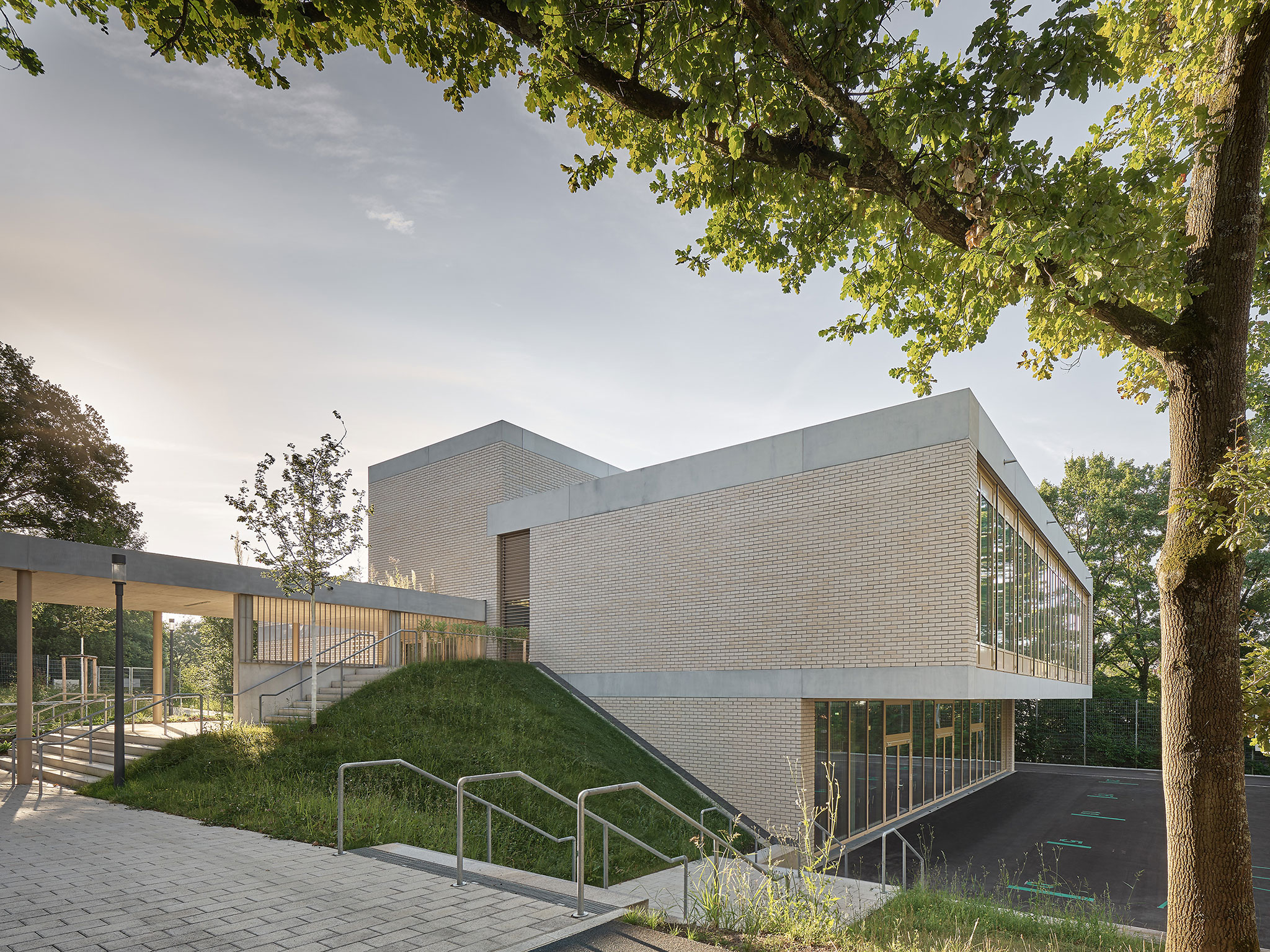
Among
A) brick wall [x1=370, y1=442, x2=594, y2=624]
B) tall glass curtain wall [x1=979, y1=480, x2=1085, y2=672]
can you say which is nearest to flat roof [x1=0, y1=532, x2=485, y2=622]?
brick wall [x1=370, y1=442, x2=594, y2=624]

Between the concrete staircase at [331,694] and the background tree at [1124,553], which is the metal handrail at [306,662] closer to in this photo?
the concrete staircase at [331,694]

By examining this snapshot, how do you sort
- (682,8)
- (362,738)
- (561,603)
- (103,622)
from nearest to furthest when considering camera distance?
(682,8)
(362,738)
(561,603)
(103,622)

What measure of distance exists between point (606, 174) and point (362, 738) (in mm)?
11277

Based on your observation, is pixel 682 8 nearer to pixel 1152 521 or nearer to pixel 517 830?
pixel 517 830

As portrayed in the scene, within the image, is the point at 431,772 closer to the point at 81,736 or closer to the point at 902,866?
the point at 81,736

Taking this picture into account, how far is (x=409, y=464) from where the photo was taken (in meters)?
26.4

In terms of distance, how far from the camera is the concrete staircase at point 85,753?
1359 cm

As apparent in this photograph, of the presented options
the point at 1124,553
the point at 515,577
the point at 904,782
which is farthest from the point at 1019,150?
the point at 1124,553

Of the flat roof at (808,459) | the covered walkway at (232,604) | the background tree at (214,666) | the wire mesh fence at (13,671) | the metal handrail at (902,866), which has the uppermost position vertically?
the flat roof at (808,459)

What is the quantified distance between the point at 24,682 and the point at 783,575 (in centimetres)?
1396

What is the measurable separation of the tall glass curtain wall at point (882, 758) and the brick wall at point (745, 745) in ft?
1.86

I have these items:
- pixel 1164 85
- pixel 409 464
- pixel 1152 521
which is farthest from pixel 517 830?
pixel 1152 521

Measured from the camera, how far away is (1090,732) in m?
31.0

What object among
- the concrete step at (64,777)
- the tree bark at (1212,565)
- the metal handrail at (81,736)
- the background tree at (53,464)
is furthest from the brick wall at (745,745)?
the background tree at (53,464)
